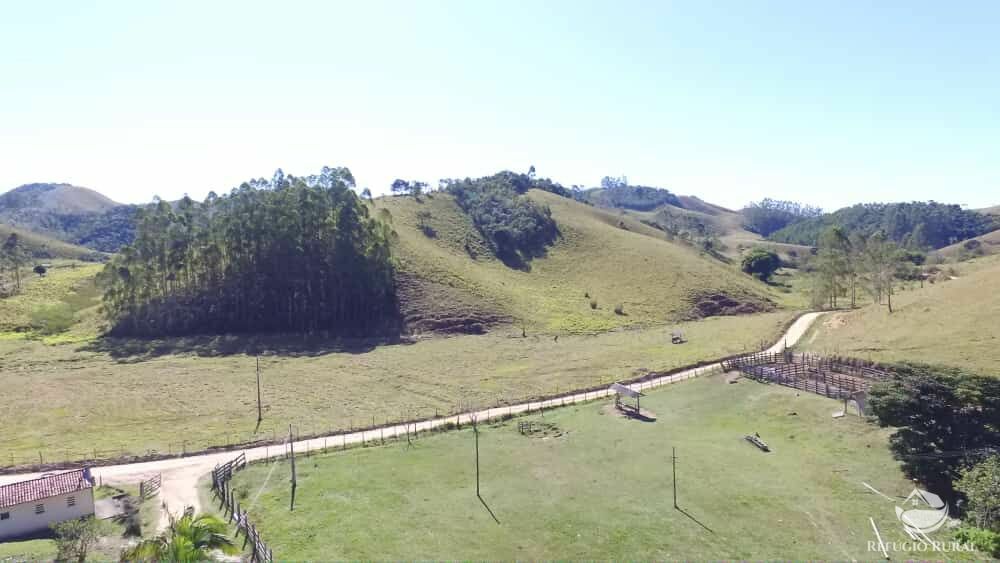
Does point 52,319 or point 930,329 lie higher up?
point 930,329

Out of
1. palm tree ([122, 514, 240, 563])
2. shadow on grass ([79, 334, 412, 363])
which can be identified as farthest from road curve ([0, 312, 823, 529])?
shadow on grass ([79, 334, 412, 363])

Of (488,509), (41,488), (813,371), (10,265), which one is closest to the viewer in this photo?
(41,488)

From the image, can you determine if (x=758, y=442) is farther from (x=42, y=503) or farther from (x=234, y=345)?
(x=234, y=345)

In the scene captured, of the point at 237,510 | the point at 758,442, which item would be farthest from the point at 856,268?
the point at 237,510

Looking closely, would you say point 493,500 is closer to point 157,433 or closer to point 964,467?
point 964,467

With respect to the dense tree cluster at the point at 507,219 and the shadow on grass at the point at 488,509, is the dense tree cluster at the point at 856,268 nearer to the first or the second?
the dense tree cluster at the point at 507,219

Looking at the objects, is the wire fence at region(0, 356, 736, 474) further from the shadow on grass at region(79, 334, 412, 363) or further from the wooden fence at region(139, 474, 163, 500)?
the shadow on grass at region(79, 334, 412, 363)

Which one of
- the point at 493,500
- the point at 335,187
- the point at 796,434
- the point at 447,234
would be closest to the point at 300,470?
the point at 493,500
